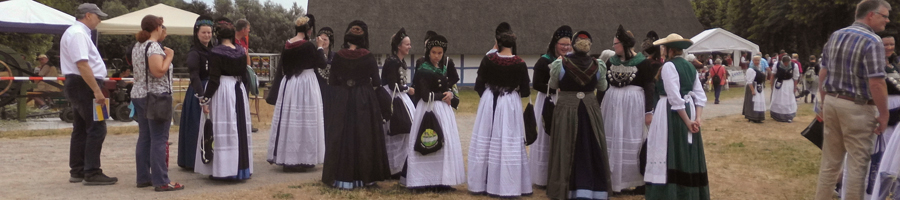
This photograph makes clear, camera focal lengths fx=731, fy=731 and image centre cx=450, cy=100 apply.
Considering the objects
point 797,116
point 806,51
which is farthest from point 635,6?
point 797,116

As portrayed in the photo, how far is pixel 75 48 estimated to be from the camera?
6.33m

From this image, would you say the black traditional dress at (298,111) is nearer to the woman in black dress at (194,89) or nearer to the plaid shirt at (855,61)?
the woman in black dress at (194,89)

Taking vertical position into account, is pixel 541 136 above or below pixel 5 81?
below

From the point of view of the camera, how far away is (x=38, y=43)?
25.2 m

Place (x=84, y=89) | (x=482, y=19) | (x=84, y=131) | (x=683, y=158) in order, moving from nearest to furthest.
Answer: (x=683, y=158)
(x=84, y=89)
(x=84, y=131)
(x=482, y=19)

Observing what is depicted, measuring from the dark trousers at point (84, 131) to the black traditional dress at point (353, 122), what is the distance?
2.12m

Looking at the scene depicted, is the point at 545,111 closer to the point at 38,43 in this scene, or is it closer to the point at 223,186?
the point at 223,186

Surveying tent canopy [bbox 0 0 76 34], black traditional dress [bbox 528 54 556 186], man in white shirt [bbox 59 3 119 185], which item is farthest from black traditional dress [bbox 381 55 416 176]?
tent canopy [bbox 0 0 76 34]

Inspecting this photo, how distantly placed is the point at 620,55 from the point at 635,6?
88.8 ft

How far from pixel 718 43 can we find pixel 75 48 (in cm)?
2875

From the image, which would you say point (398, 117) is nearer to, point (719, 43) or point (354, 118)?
point (354, 118)

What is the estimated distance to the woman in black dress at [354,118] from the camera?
6.70 m

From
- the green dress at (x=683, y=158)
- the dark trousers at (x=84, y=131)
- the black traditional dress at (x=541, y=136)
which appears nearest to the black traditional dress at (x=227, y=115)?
the dark trousers at (x=84, y=131)

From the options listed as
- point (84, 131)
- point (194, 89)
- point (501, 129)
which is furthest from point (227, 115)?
point (501, 129)
